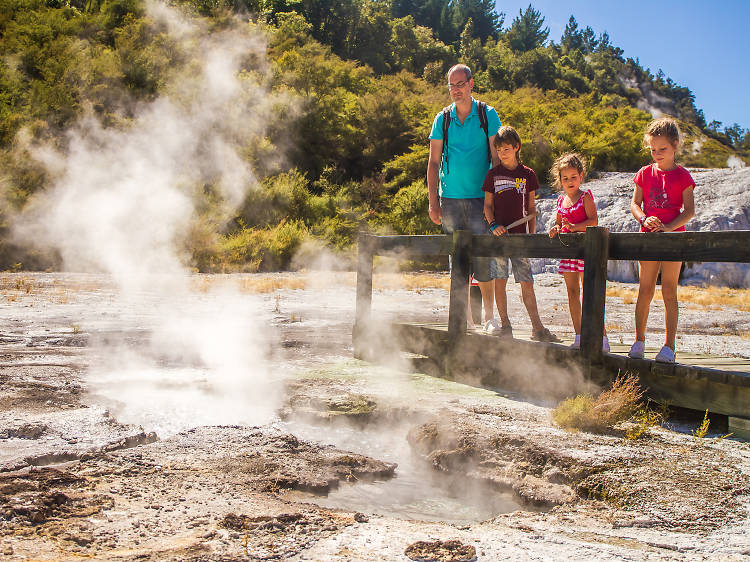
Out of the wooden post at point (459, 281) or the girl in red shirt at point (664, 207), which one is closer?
the girl in red shirt at point (664, 207)

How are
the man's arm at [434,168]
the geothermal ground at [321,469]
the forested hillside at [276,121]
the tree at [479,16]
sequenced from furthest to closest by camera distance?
the tree at [479,16]
the forested hillside at [276,121]
the man's arm at [434,168]
the geothermal ground at [321,469]

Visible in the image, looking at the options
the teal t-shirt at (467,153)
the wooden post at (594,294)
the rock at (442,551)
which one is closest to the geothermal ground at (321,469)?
the rock at (442,551)

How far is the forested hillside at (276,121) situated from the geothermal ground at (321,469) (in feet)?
43.4

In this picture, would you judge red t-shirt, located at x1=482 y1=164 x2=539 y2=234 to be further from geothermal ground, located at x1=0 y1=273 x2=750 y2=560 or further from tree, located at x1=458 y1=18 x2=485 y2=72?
tree, located at x1=458 y1=18 x2=485 y2=72

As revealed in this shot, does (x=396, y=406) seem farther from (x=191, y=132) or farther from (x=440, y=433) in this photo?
(x=191, y=132)

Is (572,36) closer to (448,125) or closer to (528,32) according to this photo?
(528,32)

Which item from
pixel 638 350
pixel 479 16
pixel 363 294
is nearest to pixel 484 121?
pixel 363 294

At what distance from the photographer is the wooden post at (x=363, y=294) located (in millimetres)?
6234

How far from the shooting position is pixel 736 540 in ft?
7.79

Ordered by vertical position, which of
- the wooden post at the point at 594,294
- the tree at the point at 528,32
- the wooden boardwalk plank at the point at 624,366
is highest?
the tree at the point at 528,32

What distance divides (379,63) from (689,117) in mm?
39031

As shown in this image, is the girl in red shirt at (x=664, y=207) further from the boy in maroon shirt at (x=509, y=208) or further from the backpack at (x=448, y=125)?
the backpack at (x=448, y=125)

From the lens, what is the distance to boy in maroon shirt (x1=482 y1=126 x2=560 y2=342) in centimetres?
509

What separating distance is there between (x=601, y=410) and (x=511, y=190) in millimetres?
1926
